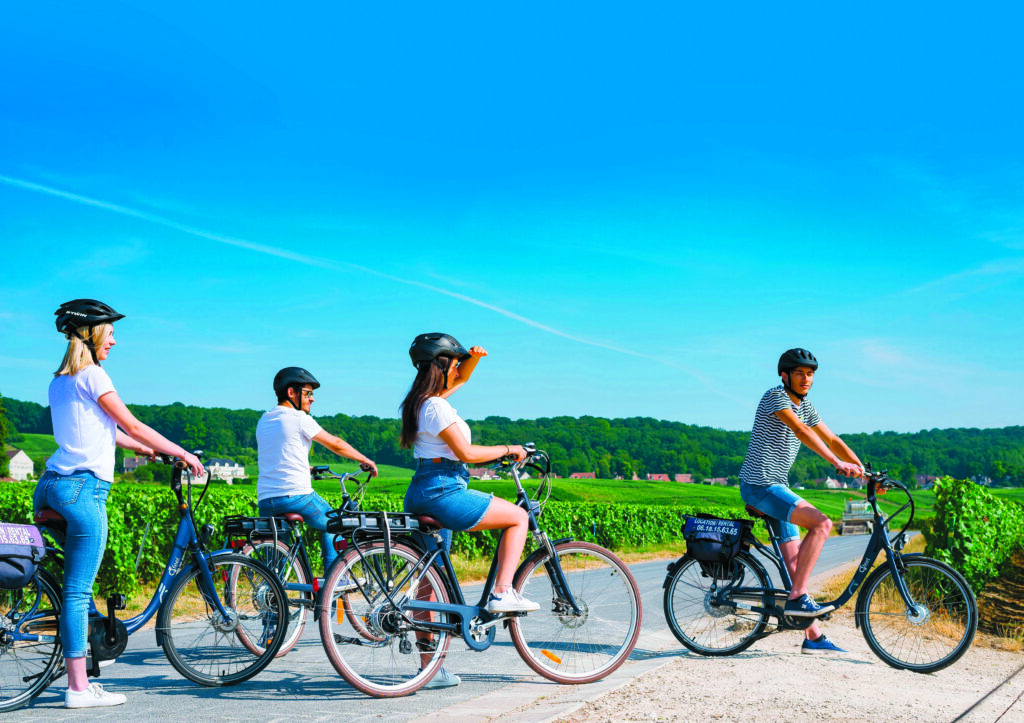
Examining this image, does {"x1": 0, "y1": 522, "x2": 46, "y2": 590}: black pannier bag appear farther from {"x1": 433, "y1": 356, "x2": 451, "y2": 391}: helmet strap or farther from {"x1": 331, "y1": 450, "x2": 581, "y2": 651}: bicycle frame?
{"x1": 433, "y1": 356, "x2": 451, "y2": 391}: helmet strap

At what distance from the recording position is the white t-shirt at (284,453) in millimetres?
6160

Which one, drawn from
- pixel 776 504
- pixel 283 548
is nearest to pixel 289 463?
pixel 283 548

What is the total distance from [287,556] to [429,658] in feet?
4.89

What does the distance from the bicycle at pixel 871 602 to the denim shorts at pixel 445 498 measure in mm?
2125

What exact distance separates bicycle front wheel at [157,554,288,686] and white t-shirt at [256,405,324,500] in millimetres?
887

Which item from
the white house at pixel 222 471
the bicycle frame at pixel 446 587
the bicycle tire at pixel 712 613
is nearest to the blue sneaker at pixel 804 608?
the bicycle tire at pixel 712 613

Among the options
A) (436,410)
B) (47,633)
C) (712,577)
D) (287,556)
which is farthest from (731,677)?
(47,633)

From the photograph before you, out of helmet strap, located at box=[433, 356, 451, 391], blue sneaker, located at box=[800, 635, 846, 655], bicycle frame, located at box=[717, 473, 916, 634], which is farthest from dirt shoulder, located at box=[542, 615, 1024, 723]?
helmet strap, located at box=[433, 356, 451, 391]

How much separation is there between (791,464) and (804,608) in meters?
0.99

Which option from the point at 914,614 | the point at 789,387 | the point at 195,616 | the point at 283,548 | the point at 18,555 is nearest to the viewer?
the point at 18,555

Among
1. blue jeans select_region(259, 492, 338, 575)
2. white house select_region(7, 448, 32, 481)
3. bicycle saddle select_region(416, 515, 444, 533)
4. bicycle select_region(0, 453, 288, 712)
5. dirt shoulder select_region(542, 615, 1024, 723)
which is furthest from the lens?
white house select_region(7, 448, 32, 481)

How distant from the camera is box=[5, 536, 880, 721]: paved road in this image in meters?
4.62

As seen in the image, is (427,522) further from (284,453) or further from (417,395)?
(284,453)

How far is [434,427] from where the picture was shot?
495cm
